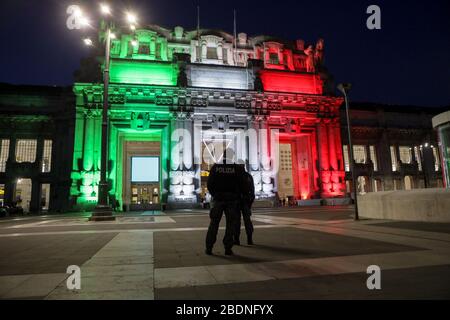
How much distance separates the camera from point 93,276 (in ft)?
13.5

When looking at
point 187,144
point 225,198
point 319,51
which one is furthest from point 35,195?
point 319,51

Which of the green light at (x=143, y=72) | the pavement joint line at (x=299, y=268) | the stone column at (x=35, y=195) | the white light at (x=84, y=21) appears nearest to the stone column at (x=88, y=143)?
the green light at (x=143, y=72)

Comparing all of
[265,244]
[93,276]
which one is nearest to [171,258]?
[93,276]

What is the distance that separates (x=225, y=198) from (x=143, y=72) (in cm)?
3641

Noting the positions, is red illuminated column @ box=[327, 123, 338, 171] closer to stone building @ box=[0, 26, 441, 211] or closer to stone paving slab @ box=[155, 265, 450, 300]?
stone building @ box=[0, 26, 441, 211]

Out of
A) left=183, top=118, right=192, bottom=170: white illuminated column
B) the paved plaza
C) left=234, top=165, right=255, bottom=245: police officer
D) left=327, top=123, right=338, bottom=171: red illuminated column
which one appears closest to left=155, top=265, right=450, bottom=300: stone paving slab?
the paved plaza

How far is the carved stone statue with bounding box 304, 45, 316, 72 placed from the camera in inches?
1781

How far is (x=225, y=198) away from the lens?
595cm

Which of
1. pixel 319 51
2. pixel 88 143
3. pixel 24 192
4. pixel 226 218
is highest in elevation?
pixel 319 51

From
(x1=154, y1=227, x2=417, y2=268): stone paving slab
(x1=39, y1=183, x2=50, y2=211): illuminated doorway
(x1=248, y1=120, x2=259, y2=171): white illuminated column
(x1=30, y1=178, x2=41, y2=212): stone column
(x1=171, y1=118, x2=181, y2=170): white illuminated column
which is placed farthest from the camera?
(x1=39, y1=183, x2=50, y2=211): illuminated doorway

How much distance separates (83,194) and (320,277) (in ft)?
113

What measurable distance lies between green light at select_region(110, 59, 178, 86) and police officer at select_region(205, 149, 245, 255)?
34.4 meters

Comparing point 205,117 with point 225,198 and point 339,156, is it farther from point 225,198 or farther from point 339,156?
point 225,198
